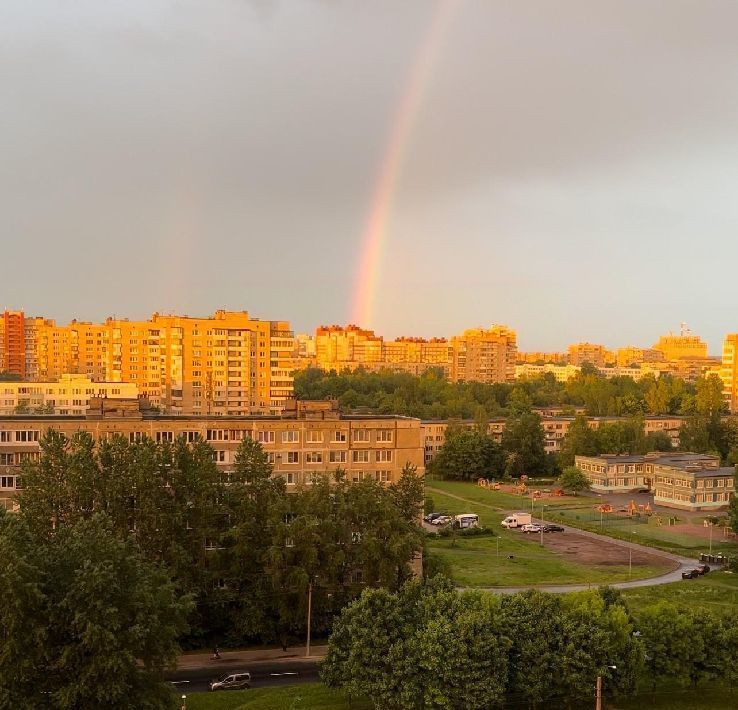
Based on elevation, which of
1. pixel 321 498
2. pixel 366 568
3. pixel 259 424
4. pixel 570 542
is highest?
pixel 259 424

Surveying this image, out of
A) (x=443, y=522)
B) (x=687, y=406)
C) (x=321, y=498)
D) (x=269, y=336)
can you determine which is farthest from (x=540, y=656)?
(x=687, y=406)

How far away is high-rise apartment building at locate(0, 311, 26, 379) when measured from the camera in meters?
127

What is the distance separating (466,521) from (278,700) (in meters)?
30.1

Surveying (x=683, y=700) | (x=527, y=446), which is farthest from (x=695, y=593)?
(x=527, y=446)

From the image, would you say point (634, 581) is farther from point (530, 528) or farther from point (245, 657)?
point (245, 657)

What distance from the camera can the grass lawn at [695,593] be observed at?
32625 millimetres

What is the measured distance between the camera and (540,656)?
20750 millimetres

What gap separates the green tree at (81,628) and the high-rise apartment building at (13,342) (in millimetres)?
117095

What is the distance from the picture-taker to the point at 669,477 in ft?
196

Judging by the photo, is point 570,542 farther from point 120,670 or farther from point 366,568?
point 120,670

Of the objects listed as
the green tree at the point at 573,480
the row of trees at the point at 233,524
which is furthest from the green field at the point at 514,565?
the green tree at the point at 573,480

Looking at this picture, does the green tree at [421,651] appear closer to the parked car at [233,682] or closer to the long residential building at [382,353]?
the parked car at [233,682]

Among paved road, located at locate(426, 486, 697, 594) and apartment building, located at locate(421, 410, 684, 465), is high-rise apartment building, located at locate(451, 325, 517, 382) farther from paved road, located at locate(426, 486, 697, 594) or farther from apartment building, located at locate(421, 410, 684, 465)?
paved road, located at locate(426, 486, 697, 594)

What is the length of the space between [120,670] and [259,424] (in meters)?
14.5
